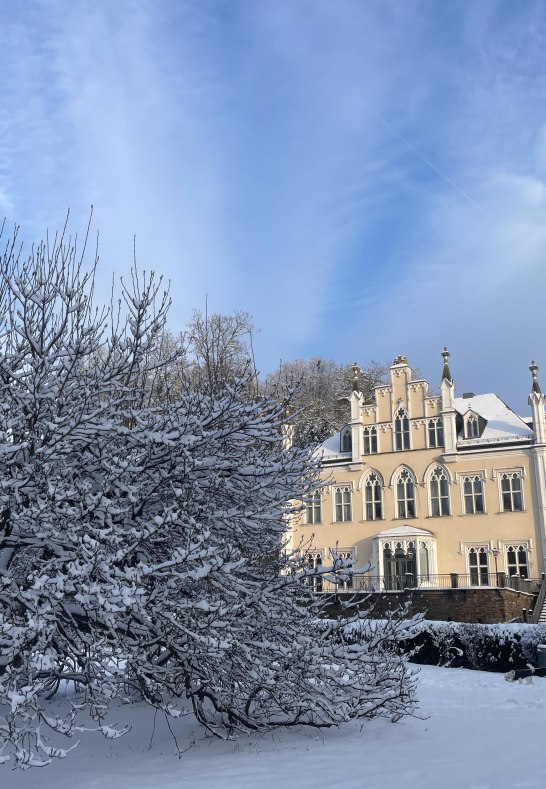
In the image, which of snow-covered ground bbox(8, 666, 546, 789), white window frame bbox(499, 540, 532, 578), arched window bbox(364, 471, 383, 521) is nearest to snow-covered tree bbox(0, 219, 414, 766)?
snow-covered ground bbox(8, 666, 546, 789)

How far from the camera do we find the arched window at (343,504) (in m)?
34.3

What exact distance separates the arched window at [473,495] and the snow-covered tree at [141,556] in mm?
23194

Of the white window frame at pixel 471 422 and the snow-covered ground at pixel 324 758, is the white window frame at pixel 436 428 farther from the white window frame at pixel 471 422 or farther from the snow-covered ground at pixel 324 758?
the snow-covered ground at pixel 324 758

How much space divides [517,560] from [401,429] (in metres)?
7.51

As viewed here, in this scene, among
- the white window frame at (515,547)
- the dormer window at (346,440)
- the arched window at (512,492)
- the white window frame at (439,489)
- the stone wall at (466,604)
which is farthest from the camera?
the dormer window at (346,440)

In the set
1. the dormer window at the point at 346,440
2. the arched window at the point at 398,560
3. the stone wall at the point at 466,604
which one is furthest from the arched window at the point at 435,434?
the stone wall at the point at 466,604

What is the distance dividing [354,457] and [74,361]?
91.3 ft

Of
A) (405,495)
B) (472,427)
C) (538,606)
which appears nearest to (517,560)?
(538,606)

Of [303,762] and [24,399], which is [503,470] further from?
[24,399]

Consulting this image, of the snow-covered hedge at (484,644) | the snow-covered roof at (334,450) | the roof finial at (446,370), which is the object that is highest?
the roof finial at (446,370)

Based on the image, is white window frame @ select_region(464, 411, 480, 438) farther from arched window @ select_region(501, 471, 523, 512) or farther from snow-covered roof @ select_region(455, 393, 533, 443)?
arched window @ select_region(501, 471, 523, 512)

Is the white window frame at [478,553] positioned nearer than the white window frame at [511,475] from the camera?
No

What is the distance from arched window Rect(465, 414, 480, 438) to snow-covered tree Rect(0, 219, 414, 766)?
24.4m

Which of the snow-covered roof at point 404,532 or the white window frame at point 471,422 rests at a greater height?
the white window frame at point 471,422
